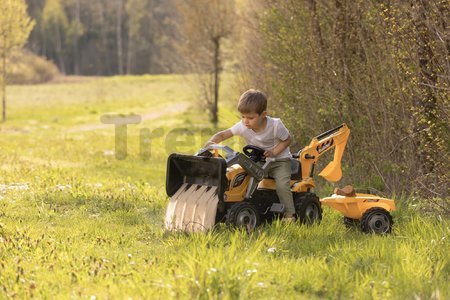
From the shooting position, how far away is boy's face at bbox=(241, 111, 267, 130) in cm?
684

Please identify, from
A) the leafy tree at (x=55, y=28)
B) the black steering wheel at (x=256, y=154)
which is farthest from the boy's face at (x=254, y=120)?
the leafy tree at (x=55, y=28)

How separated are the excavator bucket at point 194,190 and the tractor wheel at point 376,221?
1.56 m

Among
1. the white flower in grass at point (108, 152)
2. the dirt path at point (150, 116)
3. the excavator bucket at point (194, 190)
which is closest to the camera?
the excavator bucket at point (194, 190)

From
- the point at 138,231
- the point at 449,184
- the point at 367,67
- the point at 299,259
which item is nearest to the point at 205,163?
the point at 138,231

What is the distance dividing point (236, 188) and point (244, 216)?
304 millimetres

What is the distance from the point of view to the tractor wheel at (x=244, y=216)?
21.7 feet

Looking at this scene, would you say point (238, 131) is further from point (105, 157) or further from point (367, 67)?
point (105, 157)

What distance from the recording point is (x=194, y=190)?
6.92 meters

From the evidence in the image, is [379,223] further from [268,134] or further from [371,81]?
[371,81]

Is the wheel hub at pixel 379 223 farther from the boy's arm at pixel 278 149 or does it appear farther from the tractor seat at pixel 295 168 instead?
the boy's arm at pixel 278 149

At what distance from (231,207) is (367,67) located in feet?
11.6

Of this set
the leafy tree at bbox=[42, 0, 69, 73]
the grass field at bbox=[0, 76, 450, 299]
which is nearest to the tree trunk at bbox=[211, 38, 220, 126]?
the grass field at bbox=[0, 76, 450, 299]

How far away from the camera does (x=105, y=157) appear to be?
18016 millimetres

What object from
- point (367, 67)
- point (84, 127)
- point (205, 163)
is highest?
point (367, 67)
